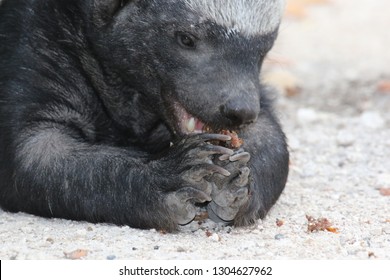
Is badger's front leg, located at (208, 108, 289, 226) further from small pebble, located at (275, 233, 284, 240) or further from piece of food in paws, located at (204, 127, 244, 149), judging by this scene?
small pebble, located at (275, 233, 284, 240)

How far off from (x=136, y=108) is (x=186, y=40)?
1130mm

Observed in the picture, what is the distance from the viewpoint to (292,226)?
722 centimetres

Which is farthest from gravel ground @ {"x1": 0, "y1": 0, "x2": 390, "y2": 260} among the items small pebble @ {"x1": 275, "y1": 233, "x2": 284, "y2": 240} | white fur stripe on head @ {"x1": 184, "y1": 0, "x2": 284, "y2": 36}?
white fur stripe on head @ {"x1": 184, "y1": 0, "x2": 284, "y2": 36}

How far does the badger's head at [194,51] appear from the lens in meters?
6.73

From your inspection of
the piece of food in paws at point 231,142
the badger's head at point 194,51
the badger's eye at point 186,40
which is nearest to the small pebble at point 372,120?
the badger's head at point 194,51

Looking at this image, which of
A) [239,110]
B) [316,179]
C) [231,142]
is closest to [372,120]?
[316,179]

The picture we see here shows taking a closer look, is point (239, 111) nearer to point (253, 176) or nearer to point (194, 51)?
A: point (194, 51)

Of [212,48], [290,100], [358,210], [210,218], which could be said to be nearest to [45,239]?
[210,218]

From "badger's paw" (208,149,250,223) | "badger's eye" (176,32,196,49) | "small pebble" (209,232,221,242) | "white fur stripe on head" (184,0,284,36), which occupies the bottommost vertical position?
"small pebble" (209,232,221,242)

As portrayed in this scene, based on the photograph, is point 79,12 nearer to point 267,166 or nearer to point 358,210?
point 267,166

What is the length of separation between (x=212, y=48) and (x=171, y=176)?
93 centimetres

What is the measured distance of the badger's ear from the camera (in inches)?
289

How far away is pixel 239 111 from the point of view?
658cm

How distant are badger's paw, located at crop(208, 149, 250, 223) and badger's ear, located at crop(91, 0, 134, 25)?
4.63 feet
